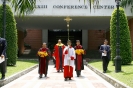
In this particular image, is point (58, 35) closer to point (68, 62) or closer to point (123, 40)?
point (123, 40)

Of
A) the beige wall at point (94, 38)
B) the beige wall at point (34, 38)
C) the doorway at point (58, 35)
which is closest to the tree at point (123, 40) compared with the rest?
the beige wall at point (94, 38)

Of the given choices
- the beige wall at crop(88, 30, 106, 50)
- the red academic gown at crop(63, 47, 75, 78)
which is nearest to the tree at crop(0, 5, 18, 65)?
the red academic gown at crop(63, 47, 75, 78)

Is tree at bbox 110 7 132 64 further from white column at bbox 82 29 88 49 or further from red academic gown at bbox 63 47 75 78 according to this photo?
white column at bbox 82 29 88 49

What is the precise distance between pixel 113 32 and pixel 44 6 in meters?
8.50

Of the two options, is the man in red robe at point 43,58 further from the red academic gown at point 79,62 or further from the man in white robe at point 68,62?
the red academic gown at point 79,62

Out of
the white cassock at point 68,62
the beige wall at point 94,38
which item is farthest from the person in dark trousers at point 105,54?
the beige wall at point 94,38

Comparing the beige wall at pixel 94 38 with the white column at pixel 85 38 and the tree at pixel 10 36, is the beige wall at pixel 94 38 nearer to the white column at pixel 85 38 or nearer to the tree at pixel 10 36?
the white column at pixel 85 38

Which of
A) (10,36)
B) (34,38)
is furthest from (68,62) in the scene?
(34,38)

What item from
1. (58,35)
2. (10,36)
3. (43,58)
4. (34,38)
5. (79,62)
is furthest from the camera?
(58,35)

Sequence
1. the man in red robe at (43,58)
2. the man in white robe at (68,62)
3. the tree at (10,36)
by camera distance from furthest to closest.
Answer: the tree at (10,36) → the man in red robe at (43,58) → the man in white robe at (68,62)

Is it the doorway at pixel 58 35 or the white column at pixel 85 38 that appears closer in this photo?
the white column at pixel 85 38

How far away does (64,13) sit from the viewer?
2494cm

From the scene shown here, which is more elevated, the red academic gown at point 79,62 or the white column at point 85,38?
the white column at point 85,38

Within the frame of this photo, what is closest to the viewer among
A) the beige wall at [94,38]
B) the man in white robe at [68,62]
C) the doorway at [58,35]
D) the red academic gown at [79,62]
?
the man in white robe at [68,62]
